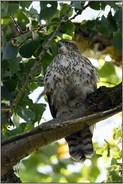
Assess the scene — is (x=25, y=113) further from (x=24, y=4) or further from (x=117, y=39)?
(x=117, y=39)

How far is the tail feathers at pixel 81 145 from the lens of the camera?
560 centimetres

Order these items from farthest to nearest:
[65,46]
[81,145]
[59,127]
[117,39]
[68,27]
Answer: [65,46], [81,145], [68,27], [117,39], [59,127]

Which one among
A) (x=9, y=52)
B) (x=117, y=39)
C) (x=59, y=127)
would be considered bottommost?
(x=59, y=127)

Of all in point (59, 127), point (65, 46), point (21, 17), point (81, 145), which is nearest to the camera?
point (59, 127)

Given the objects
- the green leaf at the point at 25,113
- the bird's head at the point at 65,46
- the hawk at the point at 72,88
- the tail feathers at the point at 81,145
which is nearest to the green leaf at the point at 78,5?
the green leaf at the point at 25,113

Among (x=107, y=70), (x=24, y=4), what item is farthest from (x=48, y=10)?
(x=107, y=70)

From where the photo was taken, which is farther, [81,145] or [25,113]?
[81,145]

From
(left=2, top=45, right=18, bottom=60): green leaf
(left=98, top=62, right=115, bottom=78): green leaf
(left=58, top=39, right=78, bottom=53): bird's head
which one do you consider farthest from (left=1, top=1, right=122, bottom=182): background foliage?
(left=98, top=62, right=115, bottom=78): green leaf

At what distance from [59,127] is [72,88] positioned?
139 centimetres

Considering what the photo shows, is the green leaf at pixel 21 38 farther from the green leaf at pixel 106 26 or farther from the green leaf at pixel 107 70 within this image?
the green leaf at pixel 107 70

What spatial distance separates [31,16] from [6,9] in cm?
48

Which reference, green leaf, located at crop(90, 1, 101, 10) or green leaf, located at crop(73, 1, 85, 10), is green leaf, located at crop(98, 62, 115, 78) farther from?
green leaf, located at crop(73, 1, 85, 10)

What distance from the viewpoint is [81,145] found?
5.72m

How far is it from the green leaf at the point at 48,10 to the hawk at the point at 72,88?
0.91m
